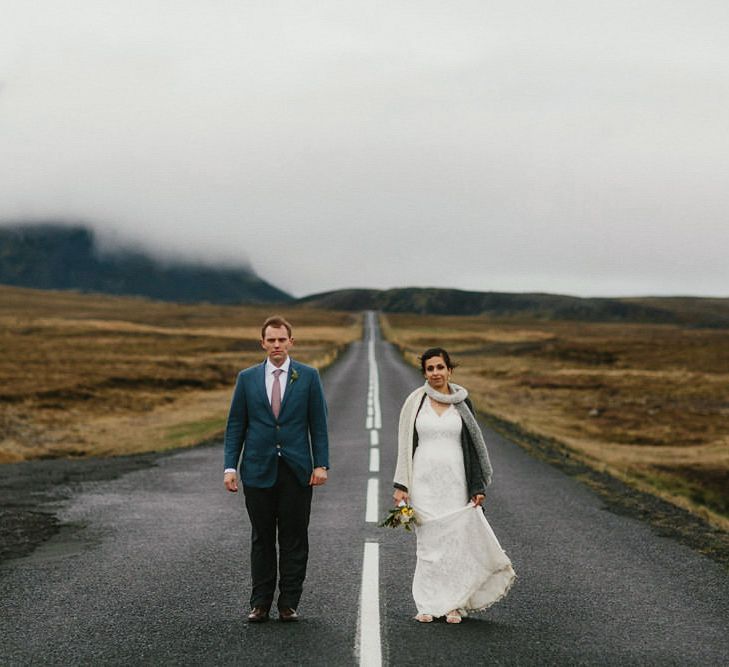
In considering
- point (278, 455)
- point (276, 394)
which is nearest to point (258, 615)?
point (278, 455)

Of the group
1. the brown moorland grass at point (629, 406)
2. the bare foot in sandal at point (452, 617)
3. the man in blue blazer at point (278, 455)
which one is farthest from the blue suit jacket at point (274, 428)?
the brown moorland grass at point (629, 406)

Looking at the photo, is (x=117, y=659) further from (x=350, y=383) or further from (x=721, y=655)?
(x=350, y=383)

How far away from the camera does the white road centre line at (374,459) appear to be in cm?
1489

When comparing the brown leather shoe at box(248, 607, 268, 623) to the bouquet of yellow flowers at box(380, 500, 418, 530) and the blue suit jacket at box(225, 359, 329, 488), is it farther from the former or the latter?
the bouquet of yellow flowers at box(380, 500, 418, 530)

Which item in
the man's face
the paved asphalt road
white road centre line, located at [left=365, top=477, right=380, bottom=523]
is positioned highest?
the man's face

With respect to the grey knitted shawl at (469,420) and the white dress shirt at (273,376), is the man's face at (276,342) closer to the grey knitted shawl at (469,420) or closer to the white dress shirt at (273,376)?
the white dress shirt at (273,376)

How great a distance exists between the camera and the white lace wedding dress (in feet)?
19.7

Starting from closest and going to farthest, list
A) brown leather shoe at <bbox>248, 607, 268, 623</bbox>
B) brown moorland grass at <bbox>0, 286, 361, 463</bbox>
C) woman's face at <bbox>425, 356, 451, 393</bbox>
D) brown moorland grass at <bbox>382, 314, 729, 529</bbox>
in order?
brown leather shoe at <bbox>248, 607, 268, 623</bbox>
woman's face at <bbox>425, 356, 451, 393</bbox>
brown moorland grass at <bbox>382, 314, 729, 529</bbox>
brown moorland grass at <bbox>0, 286, 361, 463</bbox>

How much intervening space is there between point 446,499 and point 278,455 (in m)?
1.29

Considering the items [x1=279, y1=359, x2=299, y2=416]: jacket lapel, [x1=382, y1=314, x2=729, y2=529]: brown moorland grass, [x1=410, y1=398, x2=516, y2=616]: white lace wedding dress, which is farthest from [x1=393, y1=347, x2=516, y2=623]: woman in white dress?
[x1=382, y1=314, x2=729, y2=529]: brown moorland grass

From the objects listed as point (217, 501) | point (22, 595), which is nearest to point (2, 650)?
point (22, 595)

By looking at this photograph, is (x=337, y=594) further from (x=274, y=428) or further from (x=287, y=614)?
(x=274, y=428)

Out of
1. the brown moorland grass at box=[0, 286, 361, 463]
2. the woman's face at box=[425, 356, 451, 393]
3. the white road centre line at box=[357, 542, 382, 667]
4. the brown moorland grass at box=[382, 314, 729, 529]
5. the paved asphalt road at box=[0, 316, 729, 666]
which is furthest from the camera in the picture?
the brown moorland grass at box=[0, 286, 361, 463]

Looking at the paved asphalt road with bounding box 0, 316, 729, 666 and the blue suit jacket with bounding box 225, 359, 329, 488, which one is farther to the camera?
the blue suit jacket with bounding box 225, 359, 329, 488
